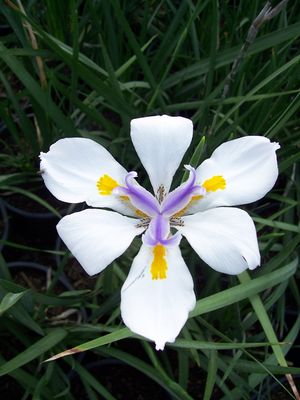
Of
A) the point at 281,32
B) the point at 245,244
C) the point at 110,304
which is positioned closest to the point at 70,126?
the point at 110,304

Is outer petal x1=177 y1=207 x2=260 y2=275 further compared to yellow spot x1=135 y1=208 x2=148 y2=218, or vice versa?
yellow spot x1=135 y1=208 x2=148 y2=218

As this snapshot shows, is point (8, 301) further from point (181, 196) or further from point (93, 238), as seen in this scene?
point (181, 196)

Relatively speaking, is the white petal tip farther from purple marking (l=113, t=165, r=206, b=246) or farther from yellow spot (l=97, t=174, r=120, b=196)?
yellow spot (l=97, t=174, r=120, b=196)

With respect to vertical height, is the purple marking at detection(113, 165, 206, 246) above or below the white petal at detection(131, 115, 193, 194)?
below

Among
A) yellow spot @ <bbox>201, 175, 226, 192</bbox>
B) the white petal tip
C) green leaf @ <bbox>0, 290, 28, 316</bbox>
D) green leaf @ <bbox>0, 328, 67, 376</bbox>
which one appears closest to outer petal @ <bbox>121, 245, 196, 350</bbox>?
the white petal tip

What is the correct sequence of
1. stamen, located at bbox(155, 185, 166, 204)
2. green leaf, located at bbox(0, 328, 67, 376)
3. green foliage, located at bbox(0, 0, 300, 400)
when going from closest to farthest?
1. stamen, located at bbox(155, 185, 166, 204)
2. green leaf, located at bbox(0, 328, 67, 376)
3. green foliage, located at bbox(0, 0, 300, 400)

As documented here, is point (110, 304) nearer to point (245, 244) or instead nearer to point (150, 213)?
point (150, 213)

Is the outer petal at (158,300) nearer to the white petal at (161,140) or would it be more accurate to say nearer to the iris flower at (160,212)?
the iris flower at (160,212)

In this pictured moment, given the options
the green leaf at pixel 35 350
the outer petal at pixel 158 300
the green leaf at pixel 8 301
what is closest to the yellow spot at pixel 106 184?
the outer petal at pixel 158 300
